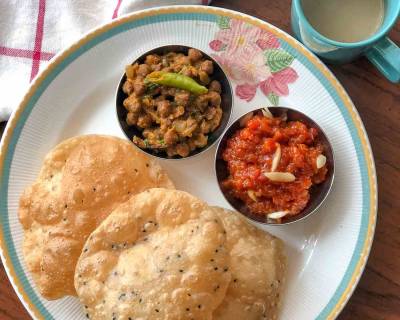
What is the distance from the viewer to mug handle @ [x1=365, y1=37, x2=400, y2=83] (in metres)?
3.32

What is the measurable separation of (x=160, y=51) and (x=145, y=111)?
433 mm

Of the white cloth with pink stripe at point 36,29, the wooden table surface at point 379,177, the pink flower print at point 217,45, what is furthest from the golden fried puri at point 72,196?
the pink flower print at point 217,45

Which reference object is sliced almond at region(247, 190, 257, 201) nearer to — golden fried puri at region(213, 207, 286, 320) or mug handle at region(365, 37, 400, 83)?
golden fried puri at region(213, 207, 286, 320)

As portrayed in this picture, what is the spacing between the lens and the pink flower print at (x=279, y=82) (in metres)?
3.72

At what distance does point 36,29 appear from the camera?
4.00 metres

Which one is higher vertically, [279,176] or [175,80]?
[175,80]

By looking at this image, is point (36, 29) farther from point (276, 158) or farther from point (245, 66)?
point (276, 158)

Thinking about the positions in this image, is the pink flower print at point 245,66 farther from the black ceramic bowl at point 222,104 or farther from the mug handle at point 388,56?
the mug handle at point 388,56

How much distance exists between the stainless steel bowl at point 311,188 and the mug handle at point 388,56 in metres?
0.56

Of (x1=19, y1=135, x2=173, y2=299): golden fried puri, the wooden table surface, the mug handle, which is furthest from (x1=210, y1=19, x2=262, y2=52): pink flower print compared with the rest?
(x1=19, y1=135, x2=173, y2=299): golden fried puri

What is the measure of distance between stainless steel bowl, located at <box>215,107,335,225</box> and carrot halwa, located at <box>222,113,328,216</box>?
3 cm

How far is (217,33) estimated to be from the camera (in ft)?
12.3

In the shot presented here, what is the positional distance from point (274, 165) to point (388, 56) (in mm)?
999

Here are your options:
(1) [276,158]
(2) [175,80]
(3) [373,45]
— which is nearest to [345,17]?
(3) [373,45]
